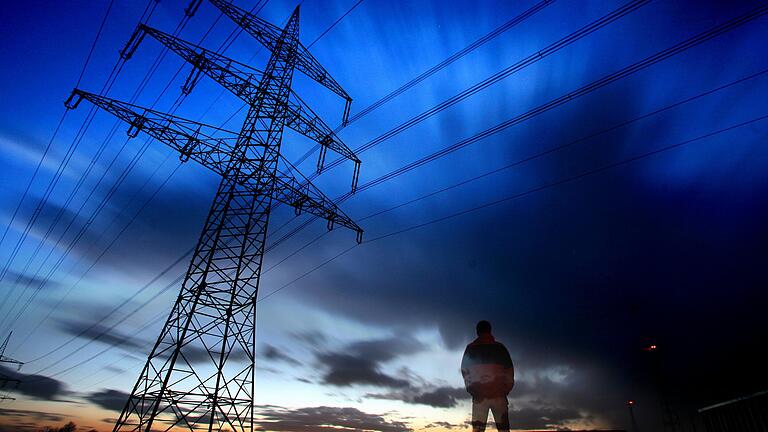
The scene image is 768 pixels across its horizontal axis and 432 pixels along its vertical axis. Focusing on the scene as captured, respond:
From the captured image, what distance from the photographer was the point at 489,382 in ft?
15.2

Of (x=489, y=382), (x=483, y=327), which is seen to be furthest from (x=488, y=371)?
(x=483, y=327)

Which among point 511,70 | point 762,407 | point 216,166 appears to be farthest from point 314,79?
point 762,407

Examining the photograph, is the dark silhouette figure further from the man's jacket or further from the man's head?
the man's head

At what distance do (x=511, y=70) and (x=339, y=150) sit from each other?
1042cm

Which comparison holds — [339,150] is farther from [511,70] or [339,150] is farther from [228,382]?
[228,382]

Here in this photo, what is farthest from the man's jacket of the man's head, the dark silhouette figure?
the man's head

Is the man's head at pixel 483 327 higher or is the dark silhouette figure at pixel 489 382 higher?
the man's head at pixel 483 327

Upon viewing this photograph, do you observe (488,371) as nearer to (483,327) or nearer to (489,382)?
(489,382)

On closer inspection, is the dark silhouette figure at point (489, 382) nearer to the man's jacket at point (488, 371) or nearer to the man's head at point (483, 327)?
the man's jacket at point (488, 371)

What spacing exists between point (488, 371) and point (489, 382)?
0.15 m

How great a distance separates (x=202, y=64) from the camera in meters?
15.9

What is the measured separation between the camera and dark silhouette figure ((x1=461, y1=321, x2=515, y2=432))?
4.64 metres

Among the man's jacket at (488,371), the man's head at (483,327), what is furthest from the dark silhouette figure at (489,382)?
the man's head at (483,327)

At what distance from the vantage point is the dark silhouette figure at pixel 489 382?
464 centimetres
